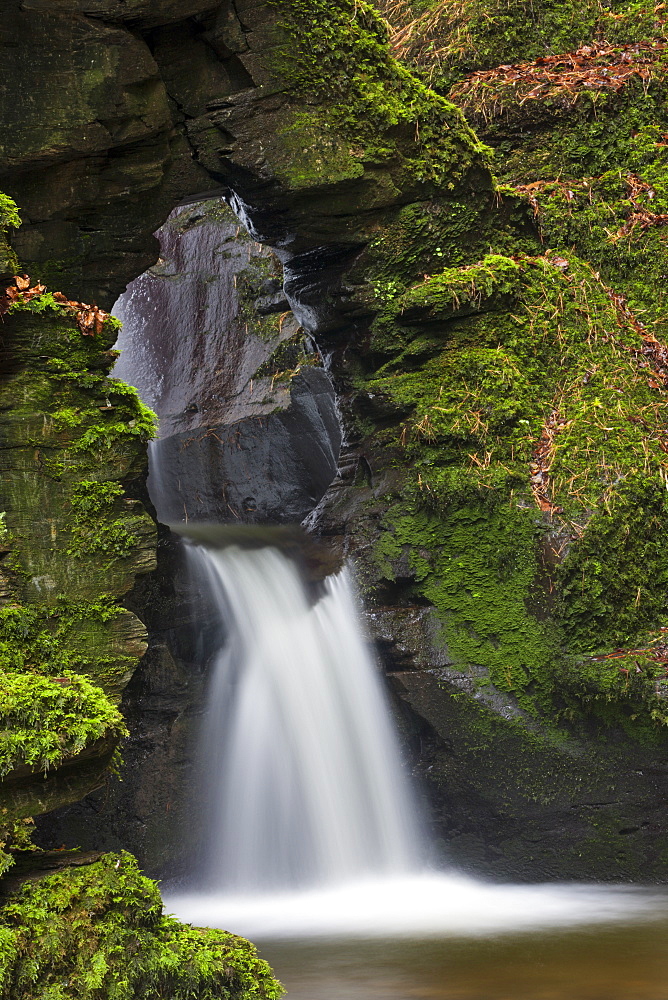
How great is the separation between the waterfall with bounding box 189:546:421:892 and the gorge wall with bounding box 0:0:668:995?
0.32m

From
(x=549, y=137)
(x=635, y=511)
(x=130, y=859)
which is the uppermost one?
(x=549, y=137)

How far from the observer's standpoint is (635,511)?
228 inches

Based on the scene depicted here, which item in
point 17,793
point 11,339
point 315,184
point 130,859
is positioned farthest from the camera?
point 315,184

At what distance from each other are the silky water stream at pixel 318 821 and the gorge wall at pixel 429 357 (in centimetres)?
31

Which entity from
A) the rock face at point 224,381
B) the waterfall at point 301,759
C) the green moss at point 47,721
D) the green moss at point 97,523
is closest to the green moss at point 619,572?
the waterfall at point 301,759

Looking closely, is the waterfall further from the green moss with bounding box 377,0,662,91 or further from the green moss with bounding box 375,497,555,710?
the green moss with bounding box 377,0,662,91

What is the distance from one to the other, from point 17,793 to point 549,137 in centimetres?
632

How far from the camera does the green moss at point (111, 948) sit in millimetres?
3285

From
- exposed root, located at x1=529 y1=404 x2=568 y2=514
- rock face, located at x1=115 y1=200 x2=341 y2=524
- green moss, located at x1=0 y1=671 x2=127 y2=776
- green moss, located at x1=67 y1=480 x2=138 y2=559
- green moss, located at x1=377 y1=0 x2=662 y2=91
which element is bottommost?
green moss, located at x1=0 y1=671 x2=127 y2=776

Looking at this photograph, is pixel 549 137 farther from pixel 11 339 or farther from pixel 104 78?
pixel 11 339

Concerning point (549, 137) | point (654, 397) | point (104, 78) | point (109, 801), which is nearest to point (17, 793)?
point (109, 801)

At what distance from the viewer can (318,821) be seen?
6.02 meters

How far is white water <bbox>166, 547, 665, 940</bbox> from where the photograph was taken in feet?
18.8

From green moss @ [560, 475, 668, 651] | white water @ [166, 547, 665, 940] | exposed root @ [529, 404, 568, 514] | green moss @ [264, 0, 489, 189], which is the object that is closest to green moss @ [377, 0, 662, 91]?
green moss @ [264, 0, 489, 189]
